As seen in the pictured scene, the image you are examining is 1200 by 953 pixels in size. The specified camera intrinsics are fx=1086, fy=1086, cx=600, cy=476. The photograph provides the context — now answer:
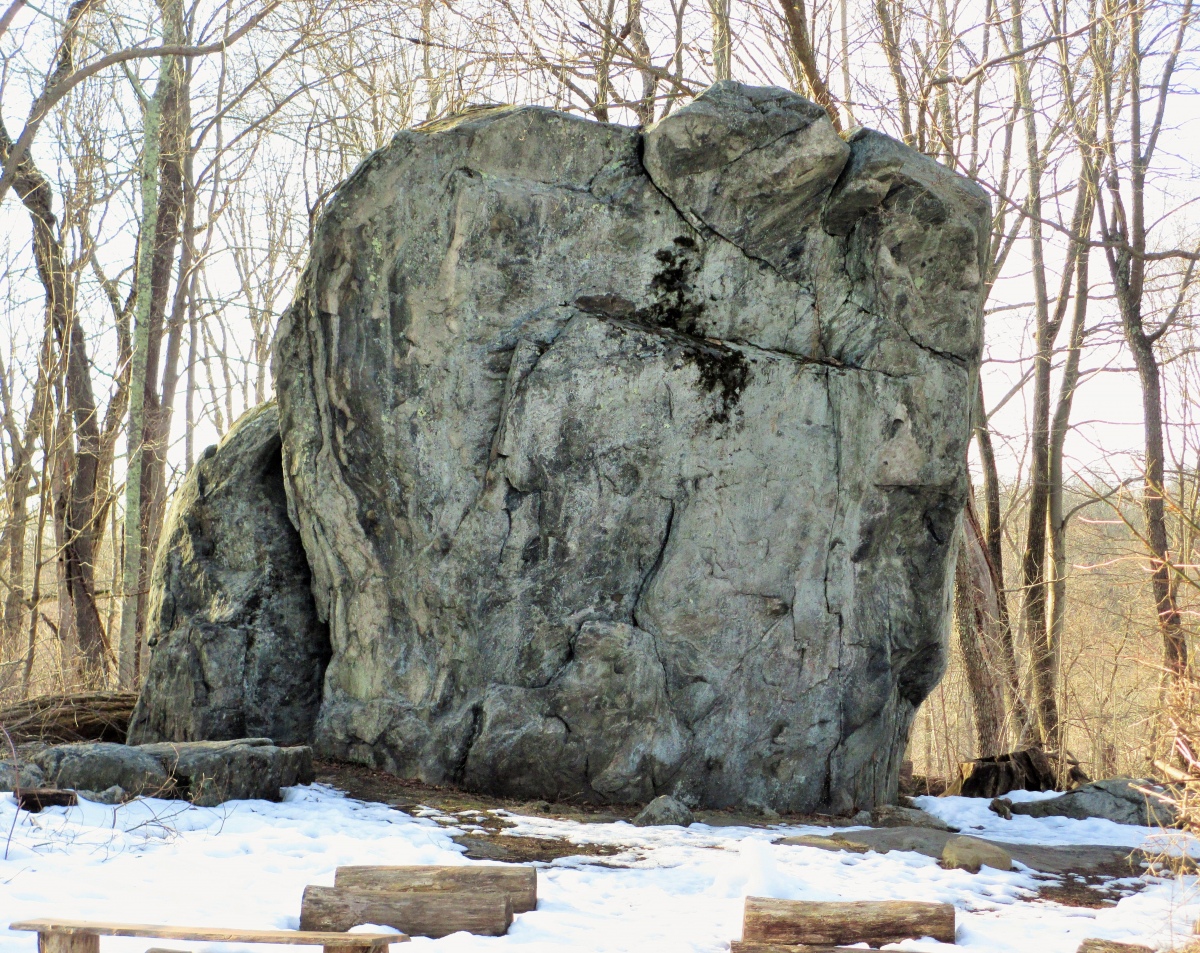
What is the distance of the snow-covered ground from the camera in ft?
12.8

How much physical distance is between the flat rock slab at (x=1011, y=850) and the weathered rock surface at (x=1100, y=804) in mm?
1343

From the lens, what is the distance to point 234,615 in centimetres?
762

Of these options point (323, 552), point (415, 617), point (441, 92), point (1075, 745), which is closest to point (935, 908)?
point (415, 617)

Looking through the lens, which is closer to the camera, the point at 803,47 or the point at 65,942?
the point at 65,942

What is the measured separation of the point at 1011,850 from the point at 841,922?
111 inches

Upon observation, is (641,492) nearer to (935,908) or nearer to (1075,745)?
(935,908)

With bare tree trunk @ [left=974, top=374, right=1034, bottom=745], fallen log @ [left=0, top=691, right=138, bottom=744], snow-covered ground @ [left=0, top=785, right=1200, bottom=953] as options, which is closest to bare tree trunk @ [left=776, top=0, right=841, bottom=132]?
bare tree trunk @ [left=974, top=374, right=1034, bottom=745]

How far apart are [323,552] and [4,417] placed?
7.56m

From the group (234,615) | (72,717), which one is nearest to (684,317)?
(234,615)

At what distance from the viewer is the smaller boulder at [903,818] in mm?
7047

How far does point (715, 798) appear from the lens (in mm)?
7148

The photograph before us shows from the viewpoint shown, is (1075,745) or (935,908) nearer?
(935,908)

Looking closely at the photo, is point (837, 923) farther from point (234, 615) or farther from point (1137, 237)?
point (1137, 237)

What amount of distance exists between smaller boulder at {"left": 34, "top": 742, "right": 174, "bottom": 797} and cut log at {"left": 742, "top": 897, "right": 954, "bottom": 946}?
11.2 ft
